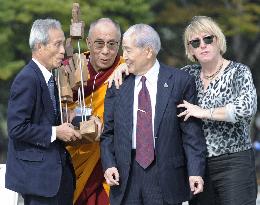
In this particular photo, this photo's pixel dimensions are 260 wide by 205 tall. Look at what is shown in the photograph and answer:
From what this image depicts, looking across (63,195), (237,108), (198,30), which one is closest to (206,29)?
(198,30)

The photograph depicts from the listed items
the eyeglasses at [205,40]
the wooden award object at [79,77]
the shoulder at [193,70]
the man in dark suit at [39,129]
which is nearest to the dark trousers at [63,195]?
the man in dark suit at [39,129]

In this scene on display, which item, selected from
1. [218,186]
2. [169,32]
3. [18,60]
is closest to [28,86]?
[218,186]

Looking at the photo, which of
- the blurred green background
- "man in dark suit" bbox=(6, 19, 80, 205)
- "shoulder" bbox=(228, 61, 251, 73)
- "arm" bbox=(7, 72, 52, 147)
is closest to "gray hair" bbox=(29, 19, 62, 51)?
"man in dark suit" bbox=(6, 19, 80, 205)

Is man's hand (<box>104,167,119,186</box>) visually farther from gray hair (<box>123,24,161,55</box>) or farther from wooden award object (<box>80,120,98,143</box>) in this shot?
gray hair (<box>123,24,161,55</box>)

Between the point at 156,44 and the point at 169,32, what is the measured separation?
1132 cm

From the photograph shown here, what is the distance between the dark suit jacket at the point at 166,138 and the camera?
4422mm

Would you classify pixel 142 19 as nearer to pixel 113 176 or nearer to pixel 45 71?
pixel 45 71

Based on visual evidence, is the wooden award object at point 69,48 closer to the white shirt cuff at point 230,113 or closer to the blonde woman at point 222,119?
the blonde woman at point 222,119

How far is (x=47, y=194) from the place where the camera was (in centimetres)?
443

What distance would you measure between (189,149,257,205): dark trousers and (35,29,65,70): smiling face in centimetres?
102

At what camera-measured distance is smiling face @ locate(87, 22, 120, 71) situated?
17.1 ft

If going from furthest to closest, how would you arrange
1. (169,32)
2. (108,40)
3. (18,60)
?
(169,32) → (18,60) → (108,40)

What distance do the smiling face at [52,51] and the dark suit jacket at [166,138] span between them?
1.22ft

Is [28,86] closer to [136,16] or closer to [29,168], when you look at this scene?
[29,168]
